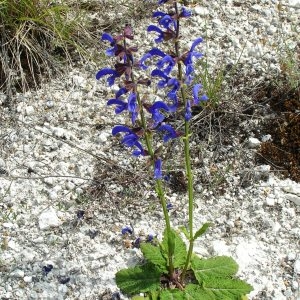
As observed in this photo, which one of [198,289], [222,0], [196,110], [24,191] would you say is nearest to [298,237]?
[198,289]

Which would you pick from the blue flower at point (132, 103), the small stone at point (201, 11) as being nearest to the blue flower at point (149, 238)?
the blue flower at point (132, 103)

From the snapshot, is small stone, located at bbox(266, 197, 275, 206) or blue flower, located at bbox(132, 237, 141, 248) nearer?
blue flower, located at bbox(132, 237, 141, 248)

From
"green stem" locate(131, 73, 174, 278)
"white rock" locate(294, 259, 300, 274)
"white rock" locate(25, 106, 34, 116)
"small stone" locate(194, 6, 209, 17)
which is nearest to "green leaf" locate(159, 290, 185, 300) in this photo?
"green stem" locate(131, 73, 174, 278)

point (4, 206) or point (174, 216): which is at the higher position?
→ point (4, 206)

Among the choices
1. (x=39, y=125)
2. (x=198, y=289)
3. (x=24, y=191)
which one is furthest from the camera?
(x=39, y=125)

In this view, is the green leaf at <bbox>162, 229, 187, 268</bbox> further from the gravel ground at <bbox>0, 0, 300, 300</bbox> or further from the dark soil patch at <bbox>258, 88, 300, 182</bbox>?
the dark soil patch at <bbox>258, 88, 300, 182</bbox>

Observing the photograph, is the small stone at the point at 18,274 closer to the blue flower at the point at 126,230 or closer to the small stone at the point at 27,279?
the small stone at the point at 27,279

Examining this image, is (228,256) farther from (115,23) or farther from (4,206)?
(115,23)
